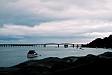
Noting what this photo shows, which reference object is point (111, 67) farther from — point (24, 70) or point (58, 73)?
point (24, 70)

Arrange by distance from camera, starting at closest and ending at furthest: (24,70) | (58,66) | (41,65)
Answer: (58,66) → (24,70) → (41,65)

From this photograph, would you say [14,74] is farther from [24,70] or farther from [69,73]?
[69,73]

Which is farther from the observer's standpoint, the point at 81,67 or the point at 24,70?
the point at 24,70

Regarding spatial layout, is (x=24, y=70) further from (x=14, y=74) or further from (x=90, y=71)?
(x=90, y=71)

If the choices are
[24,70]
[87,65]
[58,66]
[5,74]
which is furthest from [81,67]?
[24,70]

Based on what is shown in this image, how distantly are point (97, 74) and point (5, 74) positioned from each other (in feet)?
48.8

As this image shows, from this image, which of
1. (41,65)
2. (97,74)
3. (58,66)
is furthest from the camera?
(41,65)

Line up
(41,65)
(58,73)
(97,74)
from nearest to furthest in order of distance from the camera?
1. (97,74)
2. (58,73)
3. (41,65)

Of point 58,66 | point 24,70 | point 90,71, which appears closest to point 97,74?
point 90,71

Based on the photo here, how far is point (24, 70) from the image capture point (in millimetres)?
42656

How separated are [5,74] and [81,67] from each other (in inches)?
527

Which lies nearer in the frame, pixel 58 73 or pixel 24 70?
pixel 58 73

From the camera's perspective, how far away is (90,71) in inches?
1070

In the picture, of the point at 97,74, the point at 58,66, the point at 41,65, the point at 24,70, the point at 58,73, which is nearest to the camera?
the point at 97,74
